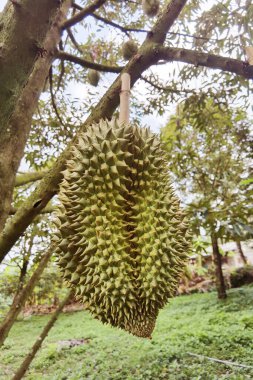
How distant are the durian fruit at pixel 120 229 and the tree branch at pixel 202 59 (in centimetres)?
64

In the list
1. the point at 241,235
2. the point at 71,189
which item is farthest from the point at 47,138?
the point at 71,189

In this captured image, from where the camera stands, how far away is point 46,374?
430cm

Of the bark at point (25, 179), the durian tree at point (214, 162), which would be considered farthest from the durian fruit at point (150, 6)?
the bark at point (25, 179)

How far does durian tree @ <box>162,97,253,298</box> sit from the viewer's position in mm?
2106

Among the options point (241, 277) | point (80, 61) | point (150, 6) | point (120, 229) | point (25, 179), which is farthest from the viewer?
point (241, 277)

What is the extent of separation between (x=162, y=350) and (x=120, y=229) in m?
3.74

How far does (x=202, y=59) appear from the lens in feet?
5.19

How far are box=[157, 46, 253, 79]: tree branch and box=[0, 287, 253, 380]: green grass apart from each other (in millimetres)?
2679

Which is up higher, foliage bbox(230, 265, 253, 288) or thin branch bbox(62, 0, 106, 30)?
thin branch bbox(62, 0, 106, 30)

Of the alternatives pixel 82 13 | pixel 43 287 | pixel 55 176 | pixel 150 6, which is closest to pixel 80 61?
pixel 82 13

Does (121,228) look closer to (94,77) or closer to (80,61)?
(80,61)

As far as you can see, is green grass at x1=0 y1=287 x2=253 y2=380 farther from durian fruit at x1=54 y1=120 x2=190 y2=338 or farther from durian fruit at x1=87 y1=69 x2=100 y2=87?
durian fruit at x1=87 y1=69 x2=100 y2=87

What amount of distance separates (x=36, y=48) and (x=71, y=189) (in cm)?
46

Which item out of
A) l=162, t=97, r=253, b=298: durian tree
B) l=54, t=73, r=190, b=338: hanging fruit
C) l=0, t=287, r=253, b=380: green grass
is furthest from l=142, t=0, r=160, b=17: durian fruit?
l=0, t=287, r=253, b=380: green grass
